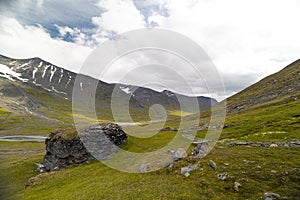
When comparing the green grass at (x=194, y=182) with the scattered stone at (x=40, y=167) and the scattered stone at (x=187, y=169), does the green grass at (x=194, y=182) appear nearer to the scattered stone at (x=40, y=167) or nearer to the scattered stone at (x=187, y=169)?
the scattered stone at (x=187, y=169)

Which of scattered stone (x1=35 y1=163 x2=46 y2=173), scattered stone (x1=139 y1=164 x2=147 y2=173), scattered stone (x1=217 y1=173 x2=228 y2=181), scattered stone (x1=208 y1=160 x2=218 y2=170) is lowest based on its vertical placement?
scattered stone (x1=35 y1=163 x2=46 y2=173)

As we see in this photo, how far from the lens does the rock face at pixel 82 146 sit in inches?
1761

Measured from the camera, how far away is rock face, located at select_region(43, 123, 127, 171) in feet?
147

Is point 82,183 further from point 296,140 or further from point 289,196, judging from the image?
point 296,140

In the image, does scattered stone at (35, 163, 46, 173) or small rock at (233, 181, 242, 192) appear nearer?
small rock at (233, 181, 242, 192)

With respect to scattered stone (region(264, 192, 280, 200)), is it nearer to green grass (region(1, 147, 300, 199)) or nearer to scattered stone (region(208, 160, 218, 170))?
green grass (region(1, 147, 300, 199))

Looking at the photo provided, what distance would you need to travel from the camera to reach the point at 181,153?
34.9 metres

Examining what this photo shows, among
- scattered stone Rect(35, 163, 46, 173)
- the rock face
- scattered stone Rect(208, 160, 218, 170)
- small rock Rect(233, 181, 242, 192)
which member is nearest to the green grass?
small rock Rect(233, 181, 242, 192)

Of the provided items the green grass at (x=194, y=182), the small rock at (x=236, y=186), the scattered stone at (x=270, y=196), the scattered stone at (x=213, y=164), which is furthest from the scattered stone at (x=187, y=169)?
the scattered stone at (x=270, y=196)

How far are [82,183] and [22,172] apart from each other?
24.7 m

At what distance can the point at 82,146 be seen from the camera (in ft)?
149

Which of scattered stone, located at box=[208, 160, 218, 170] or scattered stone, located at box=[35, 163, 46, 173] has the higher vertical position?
scattered stone, located at box=[208, 160, 218, 170]

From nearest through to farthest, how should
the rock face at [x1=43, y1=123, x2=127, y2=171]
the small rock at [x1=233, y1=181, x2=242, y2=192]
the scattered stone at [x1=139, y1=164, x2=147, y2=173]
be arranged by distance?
1. the small rock at [x1=233, y1=181, x2=242, y2=192]
2. the scattered stone at [x1=139, y1=164, x2=147, y2=173]
3. the rock face at [x1=43, y1=123, x2=127, y2=171]

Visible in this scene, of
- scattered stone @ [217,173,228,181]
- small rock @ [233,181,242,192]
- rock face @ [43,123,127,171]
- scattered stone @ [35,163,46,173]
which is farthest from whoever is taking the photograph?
scattered stone @ [35,163,46,173]
